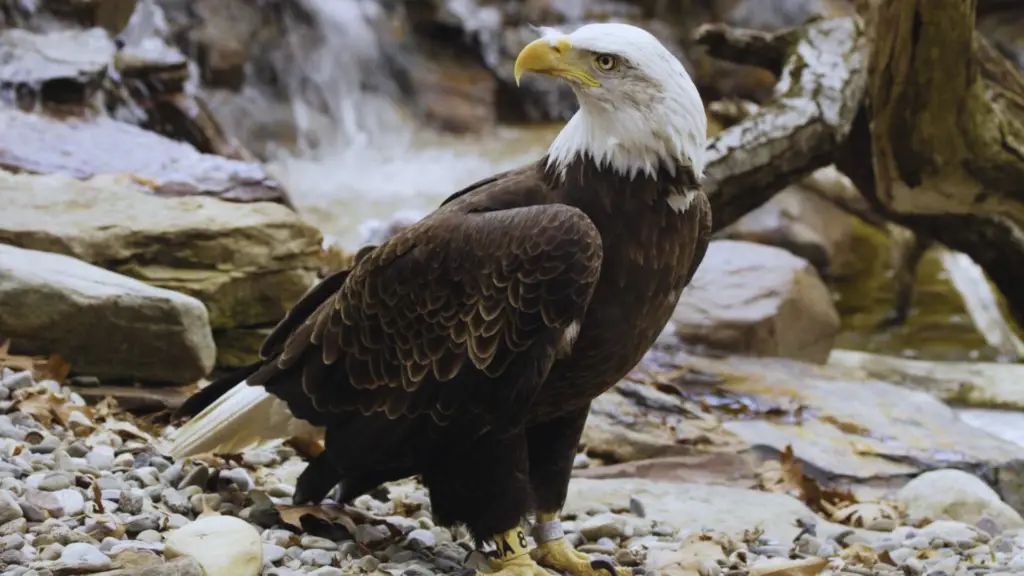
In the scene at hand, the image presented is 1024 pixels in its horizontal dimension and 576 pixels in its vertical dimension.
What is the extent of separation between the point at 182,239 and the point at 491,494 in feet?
6.73

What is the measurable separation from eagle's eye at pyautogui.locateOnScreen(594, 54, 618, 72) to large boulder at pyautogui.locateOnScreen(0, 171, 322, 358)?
7.38 feet

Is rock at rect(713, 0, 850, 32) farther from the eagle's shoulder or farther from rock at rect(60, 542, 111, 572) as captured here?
rock at rect(60, 542, 111, 572)

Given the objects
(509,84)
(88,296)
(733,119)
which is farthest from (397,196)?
(88,296)

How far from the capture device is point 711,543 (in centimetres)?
326

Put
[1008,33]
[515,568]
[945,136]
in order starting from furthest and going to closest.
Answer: [1008,33] → [945,136] → [515,568]

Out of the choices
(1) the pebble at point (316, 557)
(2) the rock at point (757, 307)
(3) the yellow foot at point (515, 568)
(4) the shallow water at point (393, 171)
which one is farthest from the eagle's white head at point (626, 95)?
(4) the shallow water at point (393, 171)

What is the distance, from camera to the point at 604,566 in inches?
120

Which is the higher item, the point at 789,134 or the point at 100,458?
the point at 789,134

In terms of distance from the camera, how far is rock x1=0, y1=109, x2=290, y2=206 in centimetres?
513

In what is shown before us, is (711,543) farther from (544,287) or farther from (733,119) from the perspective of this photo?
(733,119)

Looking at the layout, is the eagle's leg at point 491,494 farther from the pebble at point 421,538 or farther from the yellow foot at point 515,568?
the pebble at point 421,538

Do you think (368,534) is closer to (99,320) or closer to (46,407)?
(46,407)

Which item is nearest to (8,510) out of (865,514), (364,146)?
(865,514)

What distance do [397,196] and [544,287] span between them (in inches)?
293
